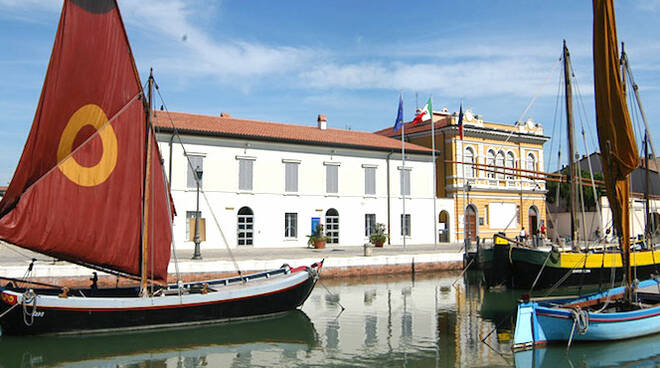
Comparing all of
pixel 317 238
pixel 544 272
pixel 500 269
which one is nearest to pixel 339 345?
pixel 544 272

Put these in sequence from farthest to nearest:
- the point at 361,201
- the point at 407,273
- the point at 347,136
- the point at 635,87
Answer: the point at 347,136 → the point at 361,201 → the point at 407,273 → the point at 635,87

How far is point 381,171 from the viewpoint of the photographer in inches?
1513

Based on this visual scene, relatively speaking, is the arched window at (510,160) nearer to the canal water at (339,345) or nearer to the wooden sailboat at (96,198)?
the canal water at (339,345)

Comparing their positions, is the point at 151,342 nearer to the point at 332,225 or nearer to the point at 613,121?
the point at 613,121

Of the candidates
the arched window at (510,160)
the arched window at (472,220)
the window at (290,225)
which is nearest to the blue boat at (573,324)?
the window at (290,225)

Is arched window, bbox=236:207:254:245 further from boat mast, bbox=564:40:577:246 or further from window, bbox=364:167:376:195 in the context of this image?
boat mast, bbox=564:40:577:246

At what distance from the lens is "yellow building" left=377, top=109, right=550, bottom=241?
4212 cm

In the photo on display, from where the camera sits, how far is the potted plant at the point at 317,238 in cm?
3300

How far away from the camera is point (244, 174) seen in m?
33.4

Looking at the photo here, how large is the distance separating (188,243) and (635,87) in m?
23.2

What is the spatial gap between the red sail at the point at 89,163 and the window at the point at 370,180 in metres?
23.2

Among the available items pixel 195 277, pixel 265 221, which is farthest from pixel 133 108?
pixel 265 221

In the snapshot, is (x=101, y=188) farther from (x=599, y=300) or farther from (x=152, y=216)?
(x=599, y=300)

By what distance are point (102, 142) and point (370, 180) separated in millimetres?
25220
